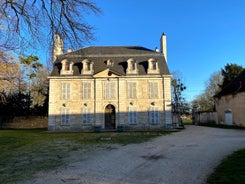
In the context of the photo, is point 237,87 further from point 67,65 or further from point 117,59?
A: point 67,65

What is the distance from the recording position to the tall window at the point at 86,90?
22.2m

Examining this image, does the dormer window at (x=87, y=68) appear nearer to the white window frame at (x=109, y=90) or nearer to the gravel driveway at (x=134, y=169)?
the white window frame at (x=109, y=90)

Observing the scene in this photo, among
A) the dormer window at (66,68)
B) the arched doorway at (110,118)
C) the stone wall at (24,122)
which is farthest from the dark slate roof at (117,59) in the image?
the stone wall at (24,122)

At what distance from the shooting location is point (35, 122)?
96.7 ft

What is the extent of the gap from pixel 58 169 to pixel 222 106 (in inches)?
997

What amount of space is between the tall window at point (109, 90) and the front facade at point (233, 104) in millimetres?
13348

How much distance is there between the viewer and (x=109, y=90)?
22172mm

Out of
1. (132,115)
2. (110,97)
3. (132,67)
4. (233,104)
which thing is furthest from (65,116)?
(233,104)

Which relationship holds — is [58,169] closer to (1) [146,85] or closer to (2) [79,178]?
(2) [79,178]

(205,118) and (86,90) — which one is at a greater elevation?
(86,90)

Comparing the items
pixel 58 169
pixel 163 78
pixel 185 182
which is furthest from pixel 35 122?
pixel 185 182

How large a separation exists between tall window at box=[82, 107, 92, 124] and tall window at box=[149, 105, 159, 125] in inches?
242

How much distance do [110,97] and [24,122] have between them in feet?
47.8

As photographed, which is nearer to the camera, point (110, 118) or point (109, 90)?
point (109, 90)
